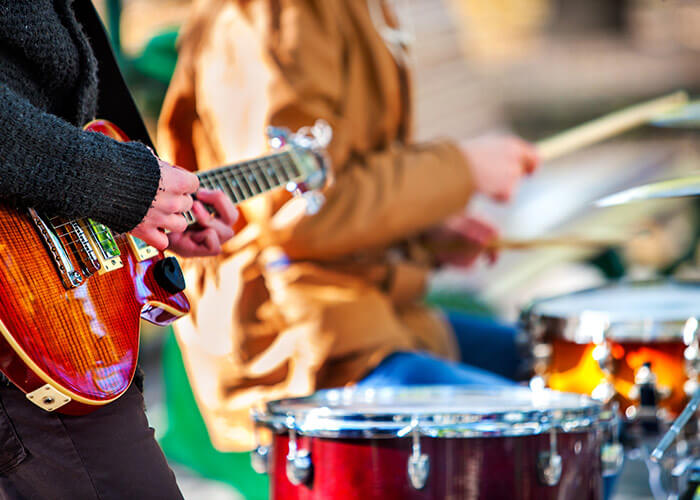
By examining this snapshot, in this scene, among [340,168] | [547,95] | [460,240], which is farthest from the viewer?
[547,95]

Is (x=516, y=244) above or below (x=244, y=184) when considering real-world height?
below

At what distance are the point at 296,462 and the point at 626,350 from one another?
79 centimetres

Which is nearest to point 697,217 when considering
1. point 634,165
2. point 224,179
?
point 224,179

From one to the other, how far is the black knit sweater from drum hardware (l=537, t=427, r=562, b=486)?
65 cm

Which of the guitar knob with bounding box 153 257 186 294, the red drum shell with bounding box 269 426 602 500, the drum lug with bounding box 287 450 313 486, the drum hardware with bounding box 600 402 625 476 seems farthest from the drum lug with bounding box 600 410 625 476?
the guitar knob with bounding box 153 257 186 294

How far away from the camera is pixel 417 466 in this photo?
1.26m

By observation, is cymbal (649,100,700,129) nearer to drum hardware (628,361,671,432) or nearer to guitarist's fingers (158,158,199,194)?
drum hardware (628,361,671,432)

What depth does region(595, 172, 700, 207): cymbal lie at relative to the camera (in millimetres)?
1340

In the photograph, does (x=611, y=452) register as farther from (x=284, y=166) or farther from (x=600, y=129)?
(x=600, y=129)

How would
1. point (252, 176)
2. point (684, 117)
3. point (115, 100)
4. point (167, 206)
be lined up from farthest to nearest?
1. point (684, 117)
2. point (252, 176)
3. point (115, 100)
4. point (167, 206)

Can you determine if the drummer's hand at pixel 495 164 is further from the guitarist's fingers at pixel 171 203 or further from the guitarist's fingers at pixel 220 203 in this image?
the guitarist's fingers at pixel 171 203

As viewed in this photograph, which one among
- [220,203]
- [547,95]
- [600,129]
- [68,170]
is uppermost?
[68,170]

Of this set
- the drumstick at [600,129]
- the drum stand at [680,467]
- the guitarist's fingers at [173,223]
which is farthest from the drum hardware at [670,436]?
the drumstick at [600,129]

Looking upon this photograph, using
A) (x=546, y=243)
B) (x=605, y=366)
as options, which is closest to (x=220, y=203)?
(x=605, y=366)
